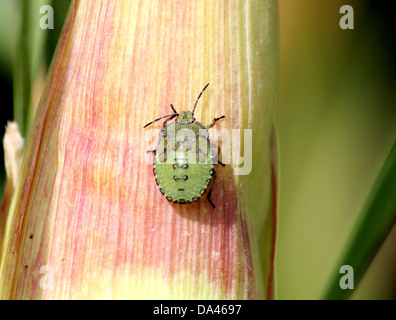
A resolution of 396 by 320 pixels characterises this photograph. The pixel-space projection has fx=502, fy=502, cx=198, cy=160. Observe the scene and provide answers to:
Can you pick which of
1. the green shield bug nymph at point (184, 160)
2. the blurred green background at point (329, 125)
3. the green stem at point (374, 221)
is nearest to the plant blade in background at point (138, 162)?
the green shield bug nymph at point (184, 160)

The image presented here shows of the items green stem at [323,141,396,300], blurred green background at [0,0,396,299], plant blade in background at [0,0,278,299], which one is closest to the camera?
plant blade in background at [0,0,278,299]

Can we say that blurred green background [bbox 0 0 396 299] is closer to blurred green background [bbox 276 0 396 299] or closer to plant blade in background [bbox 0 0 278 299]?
blurred green background [bbox 276 0 396 299]

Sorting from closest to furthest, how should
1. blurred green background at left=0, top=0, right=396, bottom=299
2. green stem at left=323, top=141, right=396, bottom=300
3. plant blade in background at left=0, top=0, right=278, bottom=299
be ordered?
plant blade in background at left=0, top=0, right=278, bottom=299, green stem at left=323, top=141, right=396, bottom=300, blurred green background at left=0, top=0, right=396, bottom=299

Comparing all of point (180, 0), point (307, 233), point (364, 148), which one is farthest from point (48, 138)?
point (364, 148)

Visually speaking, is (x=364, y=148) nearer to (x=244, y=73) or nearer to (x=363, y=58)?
(x=363, y=58)

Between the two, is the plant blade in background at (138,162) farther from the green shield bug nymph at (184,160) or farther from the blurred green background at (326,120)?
the blurred green background at (326,120)

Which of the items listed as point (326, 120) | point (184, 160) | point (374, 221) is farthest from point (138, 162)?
point (326, 120)

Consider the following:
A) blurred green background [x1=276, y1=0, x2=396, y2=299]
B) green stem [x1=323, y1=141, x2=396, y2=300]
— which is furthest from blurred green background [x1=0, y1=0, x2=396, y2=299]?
green stem [x1=323, y1=141, x2=396, y2=300]
